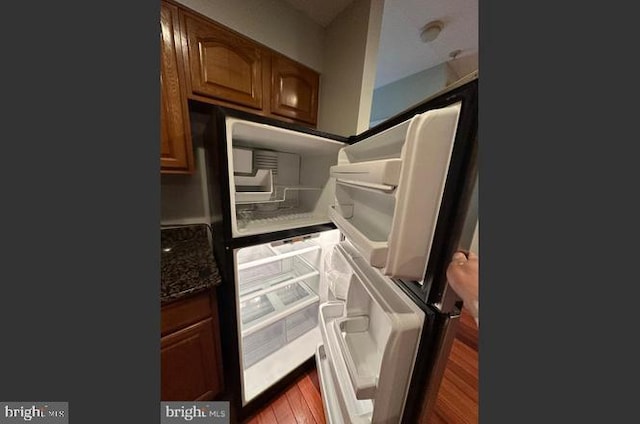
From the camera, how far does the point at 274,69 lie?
3.46 feet

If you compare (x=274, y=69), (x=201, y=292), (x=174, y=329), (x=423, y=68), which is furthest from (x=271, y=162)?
(x=423, y=68)

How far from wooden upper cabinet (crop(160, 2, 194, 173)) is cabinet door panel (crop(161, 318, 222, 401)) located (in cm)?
73

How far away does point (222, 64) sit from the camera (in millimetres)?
895

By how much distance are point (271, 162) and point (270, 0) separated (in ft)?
2.83

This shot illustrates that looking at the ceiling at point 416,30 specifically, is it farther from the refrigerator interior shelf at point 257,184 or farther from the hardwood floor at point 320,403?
the hardwood floor at point 320,403

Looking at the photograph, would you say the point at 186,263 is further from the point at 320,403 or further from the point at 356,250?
the point at 320,403

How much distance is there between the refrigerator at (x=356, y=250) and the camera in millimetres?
427

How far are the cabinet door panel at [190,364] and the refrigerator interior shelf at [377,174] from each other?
867mm

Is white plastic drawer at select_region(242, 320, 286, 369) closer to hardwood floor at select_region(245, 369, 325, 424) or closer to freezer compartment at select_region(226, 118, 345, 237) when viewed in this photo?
hardwood floor at select_region(245, 369, 325, 424)

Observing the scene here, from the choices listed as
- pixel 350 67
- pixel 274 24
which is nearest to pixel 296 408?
pixel 350 67

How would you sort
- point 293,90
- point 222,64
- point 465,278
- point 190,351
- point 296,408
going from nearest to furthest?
point 465,278 → point 190,351 → point 222,64 → point 296,408 → point 293,90

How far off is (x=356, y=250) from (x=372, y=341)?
1.42ft

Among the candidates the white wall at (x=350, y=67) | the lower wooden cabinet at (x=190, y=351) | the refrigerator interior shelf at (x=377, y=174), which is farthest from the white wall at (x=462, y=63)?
the lower wooden cabinet at (x=190, y=351)

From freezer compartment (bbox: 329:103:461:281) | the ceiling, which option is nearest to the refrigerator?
freezer compartment (bbox: 329:103:461:281)
